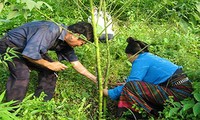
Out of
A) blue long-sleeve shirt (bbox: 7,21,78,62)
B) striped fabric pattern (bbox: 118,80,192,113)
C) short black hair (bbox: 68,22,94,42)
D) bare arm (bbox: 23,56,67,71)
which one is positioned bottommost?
striped fabric pattern (bbox: 118,80,192,113)

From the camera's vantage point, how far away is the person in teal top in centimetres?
343

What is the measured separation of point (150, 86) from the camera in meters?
3.46

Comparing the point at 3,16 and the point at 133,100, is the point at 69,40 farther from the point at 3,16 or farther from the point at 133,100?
the point at 3,16

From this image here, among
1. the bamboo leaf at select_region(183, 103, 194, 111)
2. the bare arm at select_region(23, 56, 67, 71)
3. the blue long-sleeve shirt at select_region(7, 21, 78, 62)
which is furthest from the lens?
the bare arm at select_region(23, 56, 67, 71)

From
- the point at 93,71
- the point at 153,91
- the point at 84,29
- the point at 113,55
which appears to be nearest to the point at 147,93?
the point at 153,91

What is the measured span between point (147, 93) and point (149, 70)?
0.78ft

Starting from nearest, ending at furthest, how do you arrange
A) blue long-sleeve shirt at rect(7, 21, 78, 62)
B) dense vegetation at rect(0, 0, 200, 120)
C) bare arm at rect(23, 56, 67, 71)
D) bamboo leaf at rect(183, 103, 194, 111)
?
dense vegetation at rect(0, 0, 200, 120) < bamboo leaf at rect(183, 103, 194, 111) < blue long-sleeve shirt at rect(7, 21, 78, 62) < bare arm at rect(23, 56, 67, 71)

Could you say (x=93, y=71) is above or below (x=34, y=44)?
below

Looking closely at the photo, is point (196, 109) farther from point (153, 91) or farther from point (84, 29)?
point (84, 29)

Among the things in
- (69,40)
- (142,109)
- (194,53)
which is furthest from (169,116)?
(194,53)

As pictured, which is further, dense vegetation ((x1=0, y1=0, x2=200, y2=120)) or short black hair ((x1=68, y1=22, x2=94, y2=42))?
short black hair ((x1=68, y1=22, x2=94, y2=42))

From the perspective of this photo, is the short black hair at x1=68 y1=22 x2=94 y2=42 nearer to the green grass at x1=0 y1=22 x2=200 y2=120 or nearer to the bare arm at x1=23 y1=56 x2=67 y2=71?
the bare arm at x1=23 y1=56 x2=67 y2=71

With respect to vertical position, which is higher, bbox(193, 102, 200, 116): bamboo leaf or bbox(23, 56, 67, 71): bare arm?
bbox(23, 56, 67, 71): bare arm

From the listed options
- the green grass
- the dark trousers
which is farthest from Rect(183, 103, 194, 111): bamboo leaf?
the dark trousers
